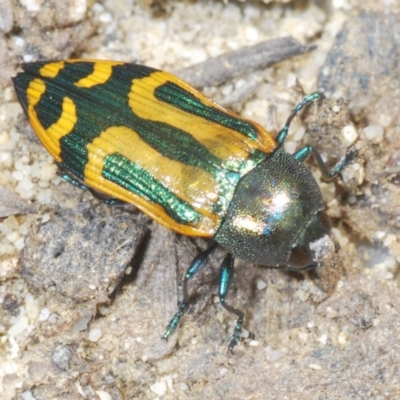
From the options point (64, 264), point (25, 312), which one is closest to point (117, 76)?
point (64, 264)

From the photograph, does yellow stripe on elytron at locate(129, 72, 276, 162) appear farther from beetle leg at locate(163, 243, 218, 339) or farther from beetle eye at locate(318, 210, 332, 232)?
beetle leg at locate(163, 243, 218, 339)

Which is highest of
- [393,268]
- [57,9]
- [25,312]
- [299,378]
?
[57,9]

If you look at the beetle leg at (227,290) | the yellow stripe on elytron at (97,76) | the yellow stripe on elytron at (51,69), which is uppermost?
the yellow stripe on elytron at (97,76)

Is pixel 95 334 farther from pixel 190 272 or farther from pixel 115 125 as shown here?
pixel 115 125

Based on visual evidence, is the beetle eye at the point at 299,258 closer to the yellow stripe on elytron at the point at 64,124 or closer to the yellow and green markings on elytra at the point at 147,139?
the yellow and green markings on elytra at the point at 147,139

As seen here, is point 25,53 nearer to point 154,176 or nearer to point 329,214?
point 154,176

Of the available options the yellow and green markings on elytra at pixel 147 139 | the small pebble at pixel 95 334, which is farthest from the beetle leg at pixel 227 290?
the small pebble at pixel 95 334

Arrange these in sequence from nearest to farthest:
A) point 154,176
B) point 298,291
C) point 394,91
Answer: point 154,176, point 298,291, point 394,91

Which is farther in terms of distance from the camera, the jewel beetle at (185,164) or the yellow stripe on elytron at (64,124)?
the yellow stripe on elytron at (64,124)
